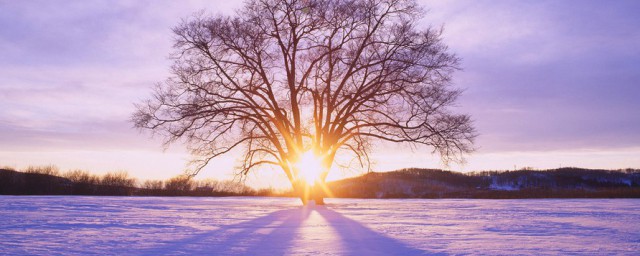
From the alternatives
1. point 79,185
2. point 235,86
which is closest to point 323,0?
point 235,86

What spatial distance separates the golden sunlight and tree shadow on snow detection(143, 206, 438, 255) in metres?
10.9

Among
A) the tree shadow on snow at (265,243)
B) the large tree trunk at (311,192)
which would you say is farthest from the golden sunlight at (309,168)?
the tree shadow on snow at (265,243)

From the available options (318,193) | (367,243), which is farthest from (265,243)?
(318,193)

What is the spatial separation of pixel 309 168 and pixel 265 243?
1381 centimetres

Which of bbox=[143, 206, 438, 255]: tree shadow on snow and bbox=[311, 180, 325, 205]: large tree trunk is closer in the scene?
bbox=[143, 206, 438, 255]: tree shadow on snow

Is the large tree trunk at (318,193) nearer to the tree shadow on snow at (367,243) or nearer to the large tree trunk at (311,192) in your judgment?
the large tree trunk at (311,192)

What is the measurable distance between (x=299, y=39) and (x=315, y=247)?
14964 mm

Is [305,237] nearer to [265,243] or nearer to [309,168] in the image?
[265,243]

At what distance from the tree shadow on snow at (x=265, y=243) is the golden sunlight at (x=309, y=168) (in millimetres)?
10912

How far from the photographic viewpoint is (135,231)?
985cm

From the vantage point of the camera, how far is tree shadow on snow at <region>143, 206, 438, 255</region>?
7402mm

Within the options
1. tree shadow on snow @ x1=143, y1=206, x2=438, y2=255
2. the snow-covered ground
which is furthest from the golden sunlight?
tree shadow on snow @ x1=143, y1=206, x2=438, y2=255

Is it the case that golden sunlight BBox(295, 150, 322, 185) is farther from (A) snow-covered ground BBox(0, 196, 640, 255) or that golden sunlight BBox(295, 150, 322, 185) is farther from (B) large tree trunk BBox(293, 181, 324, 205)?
(A) snow-covered ground BBox(0, 196, 640, 255)

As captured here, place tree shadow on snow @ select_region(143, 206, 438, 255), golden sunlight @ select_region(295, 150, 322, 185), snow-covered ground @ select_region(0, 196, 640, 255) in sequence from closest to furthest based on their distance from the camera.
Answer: tree shadow on snow @ select_region(143, 206, 438, 255)
snow-covered ground @ select_region(0, 196, 640, 255)
golden sunlight @ select_region(295, 150, 322, 185)
